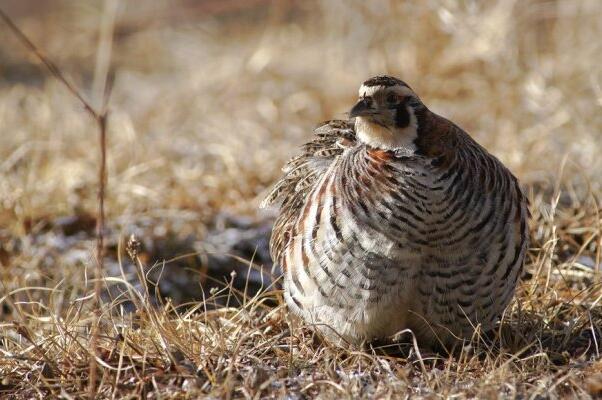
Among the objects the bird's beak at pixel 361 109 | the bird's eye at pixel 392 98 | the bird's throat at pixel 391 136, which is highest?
the bird's eye at pixel 392 98

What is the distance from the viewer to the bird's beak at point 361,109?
322 centimetres

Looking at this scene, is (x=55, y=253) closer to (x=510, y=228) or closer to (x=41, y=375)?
(x=41, y=375)

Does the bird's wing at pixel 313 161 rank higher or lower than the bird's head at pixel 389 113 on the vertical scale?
lower

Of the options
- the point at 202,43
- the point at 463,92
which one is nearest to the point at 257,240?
the point at 463,92

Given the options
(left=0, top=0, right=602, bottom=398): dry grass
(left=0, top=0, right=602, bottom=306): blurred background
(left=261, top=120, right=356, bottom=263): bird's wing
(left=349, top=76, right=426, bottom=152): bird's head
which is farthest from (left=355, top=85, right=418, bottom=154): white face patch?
(left=0, top=0, right=602, bottom=306): blurred background

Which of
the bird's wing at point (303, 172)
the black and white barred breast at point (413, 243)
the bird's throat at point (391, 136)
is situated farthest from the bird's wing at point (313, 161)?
the bird's throat at point (391, 136)

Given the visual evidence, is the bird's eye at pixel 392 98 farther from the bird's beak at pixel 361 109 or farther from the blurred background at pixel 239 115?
the blurred background at pixel 239 115

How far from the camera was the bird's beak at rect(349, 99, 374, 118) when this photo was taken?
3217mm

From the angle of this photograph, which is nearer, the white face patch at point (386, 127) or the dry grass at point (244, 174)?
the white face patch at point (386, 127)

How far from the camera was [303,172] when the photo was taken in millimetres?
4062

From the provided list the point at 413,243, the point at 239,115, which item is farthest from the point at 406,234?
the point at 239,115

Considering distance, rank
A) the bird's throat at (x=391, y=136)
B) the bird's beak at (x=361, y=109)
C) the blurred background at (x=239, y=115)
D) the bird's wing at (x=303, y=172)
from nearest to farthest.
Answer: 1. the bird's beak at (x=361, y=109)
2. the bird's throat at (x=391, y=136)
3. the bird's wing at (x=303, y=172)
4. the blurred background at (x=239, y=115)

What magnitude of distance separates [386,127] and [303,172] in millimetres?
806

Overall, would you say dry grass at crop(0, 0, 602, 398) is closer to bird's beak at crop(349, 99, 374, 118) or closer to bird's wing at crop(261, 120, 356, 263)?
bird's wing at crop(261, 120, 356, 263)
